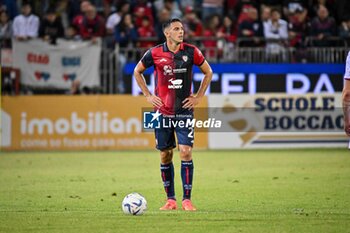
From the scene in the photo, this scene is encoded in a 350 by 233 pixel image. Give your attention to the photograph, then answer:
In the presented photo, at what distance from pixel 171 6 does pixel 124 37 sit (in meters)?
2.21

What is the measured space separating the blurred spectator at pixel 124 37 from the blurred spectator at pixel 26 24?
8.06 feet

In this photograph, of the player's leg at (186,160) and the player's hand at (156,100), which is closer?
the player's leg at (186,160)

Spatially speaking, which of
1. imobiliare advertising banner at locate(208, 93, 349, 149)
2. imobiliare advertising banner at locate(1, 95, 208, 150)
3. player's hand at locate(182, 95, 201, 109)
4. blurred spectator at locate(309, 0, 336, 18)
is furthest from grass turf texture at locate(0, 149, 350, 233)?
blurred spectator at locate(309, 0, 336, 18)

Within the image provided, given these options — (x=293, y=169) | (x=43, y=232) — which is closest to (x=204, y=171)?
(x=293, y=169)

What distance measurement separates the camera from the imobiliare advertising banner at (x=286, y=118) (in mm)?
25688

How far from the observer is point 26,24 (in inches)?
1046

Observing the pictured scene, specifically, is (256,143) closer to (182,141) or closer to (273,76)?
(273,76)

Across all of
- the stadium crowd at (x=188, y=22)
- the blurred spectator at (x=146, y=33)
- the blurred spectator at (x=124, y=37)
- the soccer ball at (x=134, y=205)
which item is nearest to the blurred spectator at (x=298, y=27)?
the stadium crowd at (x=188, y=22)

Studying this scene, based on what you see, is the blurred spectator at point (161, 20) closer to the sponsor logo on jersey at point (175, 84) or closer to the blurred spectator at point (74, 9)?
the blurred spectator at point (74, 9)

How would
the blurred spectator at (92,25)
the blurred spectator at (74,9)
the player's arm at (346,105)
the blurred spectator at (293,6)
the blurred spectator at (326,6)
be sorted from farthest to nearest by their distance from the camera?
the blurred spectator at (74,9) → the blurred spectator at (293,6) → the blurred spectator at (326,6) → the blurred spectator at (92,25) → the player's arm at (346,105)

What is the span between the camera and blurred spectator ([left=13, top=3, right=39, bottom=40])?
2650 centimetres

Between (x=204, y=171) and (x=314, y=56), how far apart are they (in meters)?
7.95

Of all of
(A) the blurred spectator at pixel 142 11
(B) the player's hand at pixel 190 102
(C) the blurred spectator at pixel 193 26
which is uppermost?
(B) the player's hand at pixel 190 102

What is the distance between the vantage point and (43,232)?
32.5ft
